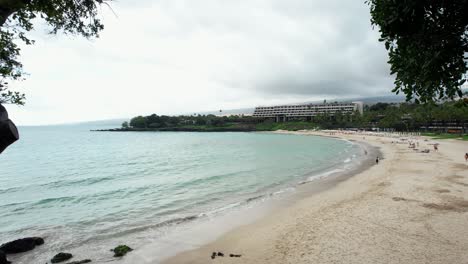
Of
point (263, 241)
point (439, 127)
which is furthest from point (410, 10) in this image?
point (439, 127)

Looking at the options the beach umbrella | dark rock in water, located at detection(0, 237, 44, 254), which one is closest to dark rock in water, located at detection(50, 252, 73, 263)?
dark rock in water, located at detection(0, 237, 44, 254)

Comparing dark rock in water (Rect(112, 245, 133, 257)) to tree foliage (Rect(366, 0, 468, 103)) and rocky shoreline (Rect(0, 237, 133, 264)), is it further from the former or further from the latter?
tree foliage (Rect(366, 0, 468, 103))

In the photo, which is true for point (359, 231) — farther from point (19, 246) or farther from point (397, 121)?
point (397, 121)

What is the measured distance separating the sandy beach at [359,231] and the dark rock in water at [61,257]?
4.09 meters

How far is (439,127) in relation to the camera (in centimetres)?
10638

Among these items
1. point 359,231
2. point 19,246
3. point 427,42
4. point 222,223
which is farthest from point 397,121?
point 19,246

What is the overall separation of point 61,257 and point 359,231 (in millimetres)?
12344

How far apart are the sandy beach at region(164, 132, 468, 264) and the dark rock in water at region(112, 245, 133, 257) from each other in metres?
2.09

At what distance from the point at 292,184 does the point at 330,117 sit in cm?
15166

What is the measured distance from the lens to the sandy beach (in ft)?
34.8

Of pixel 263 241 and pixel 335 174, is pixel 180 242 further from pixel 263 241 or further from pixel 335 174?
pixel 335 174

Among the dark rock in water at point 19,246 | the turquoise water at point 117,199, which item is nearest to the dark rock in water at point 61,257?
the turquoise water at point 117,199

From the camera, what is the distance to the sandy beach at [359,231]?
10609 millimetres

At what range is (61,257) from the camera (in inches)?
453
